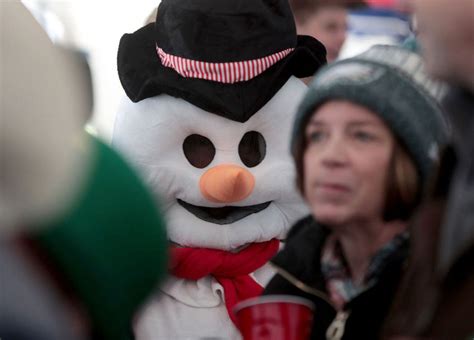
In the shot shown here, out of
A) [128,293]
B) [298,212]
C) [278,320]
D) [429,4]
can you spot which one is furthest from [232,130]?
[128,293]

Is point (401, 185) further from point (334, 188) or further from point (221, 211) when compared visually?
point (221, 211)

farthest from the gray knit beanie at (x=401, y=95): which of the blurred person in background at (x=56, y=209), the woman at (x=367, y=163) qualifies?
the blurred person in background at (x=56, y=209)

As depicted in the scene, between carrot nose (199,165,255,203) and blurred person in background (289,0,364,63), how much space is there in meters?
0.39

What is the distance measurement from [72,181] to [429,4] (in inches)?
15.3

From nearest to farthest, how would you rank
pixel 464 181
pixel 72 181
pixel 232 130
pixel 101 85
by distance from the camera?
pixel 72 181 < pixel 464 181 < pixel 232 130 < pixel 101 85

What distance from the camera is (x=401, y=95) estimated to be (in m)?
0.90

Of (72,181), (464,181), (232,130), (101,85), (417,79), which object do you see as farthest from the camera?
(101,85)

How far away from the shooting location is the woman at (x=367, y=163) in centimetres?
90

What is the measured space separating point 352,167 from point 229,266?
0.68 m

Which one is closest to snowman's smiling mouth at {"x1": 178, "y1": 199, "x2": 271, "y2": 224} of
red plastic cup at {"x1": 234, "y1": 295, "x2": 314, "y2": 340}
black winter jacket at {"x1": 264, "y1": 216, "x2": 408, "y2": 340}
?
black winter jacket at {"x1": 264, "y1": 216, "x2": 408, "y2": 340}

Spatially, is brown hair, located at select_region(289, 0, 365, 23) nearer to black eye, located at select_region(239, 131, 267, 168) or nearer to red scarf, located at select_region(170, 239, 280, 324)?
black eye, located at select_region(239, 131, 267, 168)

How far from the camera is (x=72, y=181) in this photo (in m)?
0.58

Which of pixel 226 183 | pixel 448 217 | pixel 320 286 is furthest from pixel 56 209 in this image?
pixel 226 183

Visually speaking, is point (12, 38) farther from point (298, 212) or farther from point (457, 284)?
point (298, 212)
